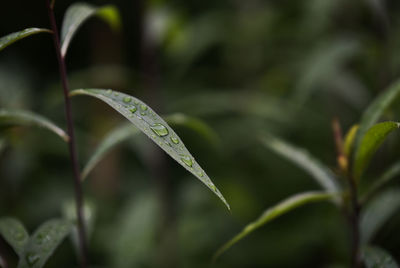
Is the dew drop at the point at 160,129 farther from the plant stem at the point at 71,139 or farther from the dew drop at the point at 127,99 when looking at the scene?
the plant stem at the point at 71,139

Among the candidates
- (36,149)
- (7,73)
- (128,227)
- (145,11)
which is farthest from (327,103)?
(7,73)

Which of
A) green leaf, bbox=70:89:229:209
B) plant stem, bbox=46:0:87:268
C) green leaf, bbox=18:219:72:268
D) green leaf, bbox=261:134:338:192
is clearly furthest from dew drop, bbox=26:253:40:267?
green leaf, bbox=261:134:338:192

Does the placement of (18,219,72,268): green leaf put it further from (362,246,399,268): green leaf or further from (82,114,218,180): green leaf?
(362,246,399,268): green leaf

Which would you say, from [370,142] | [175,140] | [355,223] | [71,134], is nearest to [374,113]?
[370,142]

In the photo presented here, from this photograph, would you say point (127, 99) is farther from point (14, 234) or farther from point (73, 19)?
point (14, 234)

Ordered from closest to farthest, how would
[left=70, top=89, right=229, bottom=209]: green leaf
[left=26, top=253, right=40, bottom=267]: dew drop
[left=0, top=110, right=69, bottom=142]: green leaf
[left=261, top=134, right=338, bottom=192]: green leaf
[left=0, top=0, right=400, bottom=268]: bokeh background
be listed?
[left=70, top=89, right=229, bottom=209]: green leaf → [left=26, top=253, right=40, bottom=267]: dew drop → [left=0, top=110, right=69, bottom=142]: green leaf → [left=261, top=134, right=338, bottom=192]: green leaf → [left=0, top=0, right=400, bottom=268]: bokeh background

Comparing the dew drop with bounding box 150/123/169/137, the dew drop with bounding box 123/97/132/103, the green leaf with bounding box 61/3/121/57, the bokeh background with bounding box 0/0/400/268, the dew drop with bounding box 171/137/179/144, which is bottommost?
the bokeh background with bounding box 0/0/400/268

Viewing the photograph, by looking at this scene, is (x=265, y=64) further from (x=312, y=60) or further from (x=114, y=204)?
(x=114, y=204)
